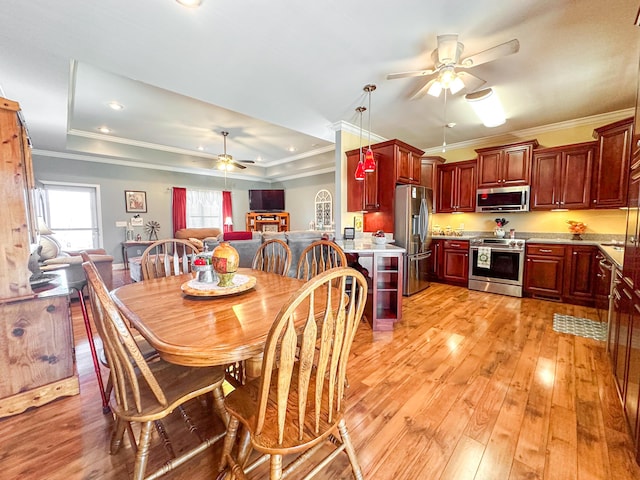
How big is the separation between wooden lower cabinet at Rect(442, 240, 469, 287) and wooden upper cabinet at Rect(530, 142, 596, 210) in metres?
1.18

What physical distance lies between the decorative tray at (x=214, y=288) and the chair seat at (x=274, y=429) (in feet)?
1.66

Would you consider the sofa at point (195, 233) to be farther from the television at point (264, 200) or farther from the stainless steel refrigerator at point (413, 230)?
the stainless steel refrigerator at point (413, 230)

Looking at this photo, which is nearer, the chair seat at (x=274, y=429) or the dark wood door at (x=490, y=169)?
the chair seat at (x=274, y=429)

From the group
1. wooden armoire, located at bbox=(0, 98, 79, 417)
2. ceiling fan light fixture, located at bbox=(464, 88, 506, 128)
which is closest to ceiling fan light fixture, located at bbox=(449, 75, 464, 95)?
ceiling fan light fixture, located at bbox=(464, 88, 506, 128)

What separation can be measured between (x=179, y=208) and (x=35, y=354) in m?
6.03

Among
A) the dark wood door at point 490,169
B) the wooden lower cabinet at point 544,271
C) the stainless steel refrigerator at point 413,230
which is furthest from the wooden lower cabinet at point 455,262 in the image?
the dark wood door at point 490,169

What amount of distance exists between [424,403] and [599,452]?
33.1 inches

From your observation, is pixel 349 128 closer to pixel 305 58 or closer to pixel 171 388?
pixel 305 58

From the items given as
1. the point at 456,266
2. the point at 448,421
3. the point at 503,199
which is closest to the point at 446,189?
the point at 503,199

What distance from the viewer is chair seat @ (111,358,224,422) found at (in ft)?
3.26

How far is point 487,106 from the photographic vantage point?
3211mm

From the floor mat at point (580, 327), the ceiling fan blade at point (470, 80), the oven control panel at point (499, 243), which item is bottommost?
the floor mat at point (580, 327)

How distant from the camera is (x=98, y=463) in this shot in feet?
4.19

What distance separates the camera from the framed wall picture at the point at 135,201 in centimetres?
634
